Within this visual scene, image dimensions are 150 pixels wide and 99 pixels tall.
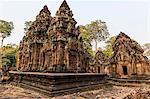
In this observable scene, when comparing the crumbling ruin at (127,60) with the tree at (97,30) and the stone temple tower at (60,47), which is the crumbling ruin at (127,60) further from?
the tree at (97,30)

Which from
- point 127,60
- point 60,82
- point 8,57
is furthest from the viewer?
point 8,57

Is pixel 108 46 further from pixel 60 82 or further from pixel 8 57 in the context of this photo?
pixel 60 82

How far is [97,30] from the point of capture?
40469 millimetres

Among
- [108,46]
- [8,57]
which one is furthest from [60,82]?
[108,46]

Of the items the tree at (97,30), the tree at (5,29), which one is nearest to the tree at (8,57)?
the tree at (5,29)

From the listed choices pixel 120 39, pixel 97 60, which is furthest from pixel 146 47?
pixel 120 39

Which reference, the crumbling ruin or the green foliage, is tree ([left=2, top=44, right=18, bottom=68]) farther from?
the crumbling ruin

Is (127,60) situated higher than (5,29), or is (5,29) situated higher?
(5,29)

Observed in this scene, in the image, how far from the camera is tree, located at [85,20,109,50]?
4000 centimetres

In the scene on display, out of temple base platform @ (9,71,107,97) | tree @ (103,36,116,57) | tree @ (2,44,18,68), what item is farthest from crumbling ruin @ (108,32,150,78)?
tree @ (2,44,18,68)

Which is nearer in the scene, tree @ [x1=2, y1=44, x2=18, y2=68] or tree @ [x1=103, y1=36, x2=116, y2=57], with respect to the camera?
tree @ [x1=2, y1=44, x2=18, y2=68]

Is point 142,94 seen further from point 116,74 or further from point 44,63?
point 116,74

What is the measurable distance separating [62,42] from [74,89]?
5.22 metres

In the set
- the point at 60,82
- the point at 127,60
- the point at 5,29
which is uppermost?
the point at 5,29
